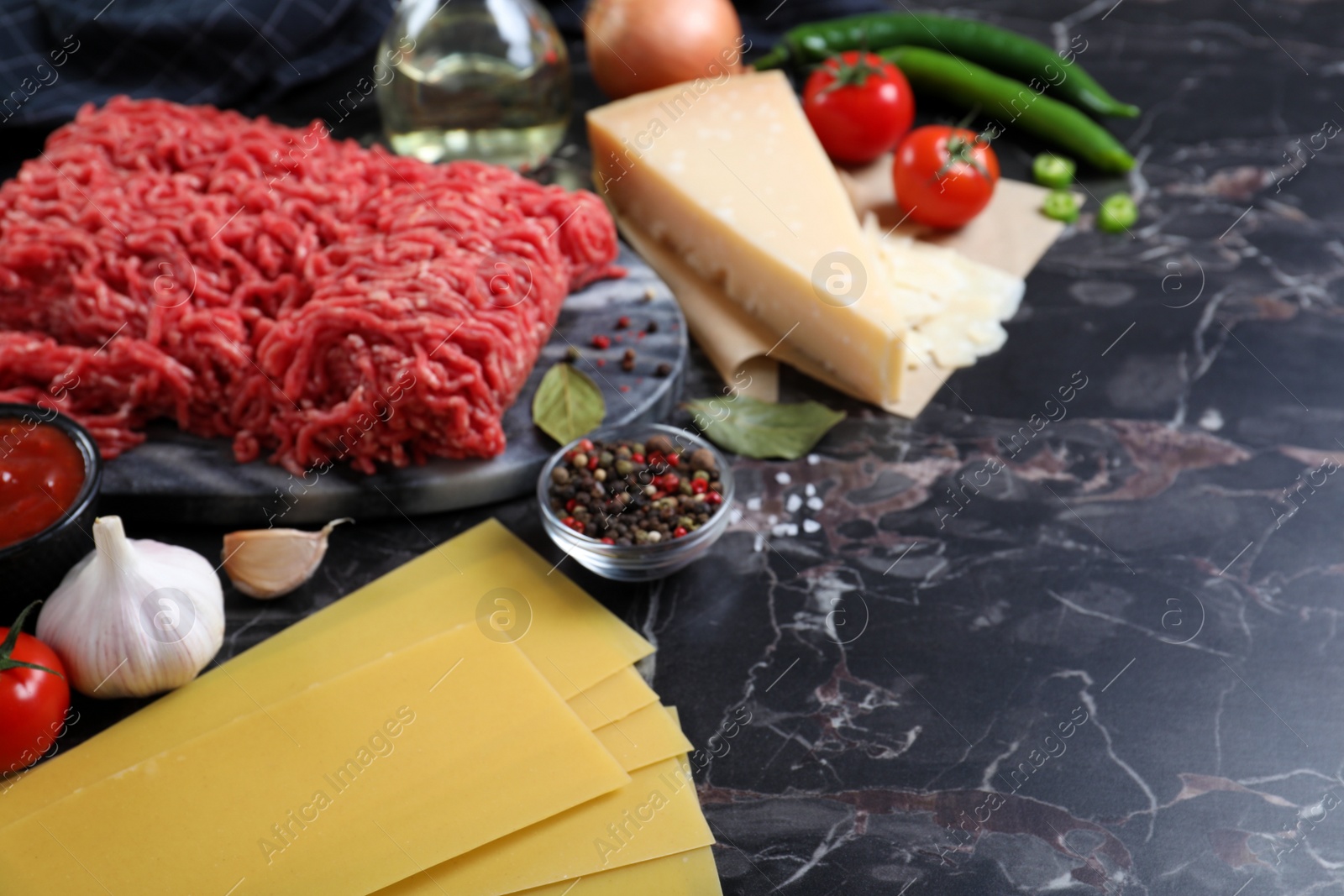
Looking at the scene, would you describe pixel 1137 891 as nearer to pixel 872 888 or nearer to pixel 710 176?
pixel 872 888

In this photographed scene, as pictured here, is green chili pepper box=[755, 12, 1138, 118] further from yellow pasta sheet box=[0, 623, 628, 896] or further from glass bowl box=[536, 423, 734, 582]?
yellow pasta sheet box=[0, 623, 628, 896]

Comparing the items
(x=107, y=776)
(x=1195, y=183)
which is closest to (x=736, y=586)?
(x=107, y=776)

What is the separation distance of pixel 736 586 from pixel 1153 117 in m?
2.51

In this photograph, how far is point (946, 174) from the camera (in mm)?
3197

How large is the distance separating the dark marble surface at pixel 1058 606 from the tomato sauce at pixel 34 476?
346 millimetres

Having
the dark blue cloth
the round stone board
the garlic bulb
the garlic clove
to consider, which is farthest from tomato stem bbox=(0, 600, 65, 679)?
the dark blue cloth

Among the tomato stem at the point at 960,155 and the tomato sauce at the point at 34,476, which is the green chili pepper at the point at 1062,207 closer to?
the tomato stem at the point at 960,155

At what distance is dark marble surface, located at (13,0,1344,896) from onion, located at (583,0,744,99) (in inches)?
45.4

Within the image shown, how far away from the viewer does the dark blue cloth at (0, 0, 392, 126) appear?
3.59m

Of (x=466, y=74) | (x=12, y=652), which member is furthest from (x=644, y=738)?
(x=466, y=74)

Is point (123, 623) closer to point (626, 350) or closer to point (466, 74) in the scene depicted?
point (626, 350)

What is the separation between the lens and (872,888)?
1910mm

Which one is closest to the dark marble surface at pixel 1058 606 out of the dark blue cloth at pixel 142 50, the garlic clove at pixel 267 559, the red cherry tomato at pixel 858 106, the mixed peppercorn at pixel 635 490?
the garlic clove at pixel 267 559

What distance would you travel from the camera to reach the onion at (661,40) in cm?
352
